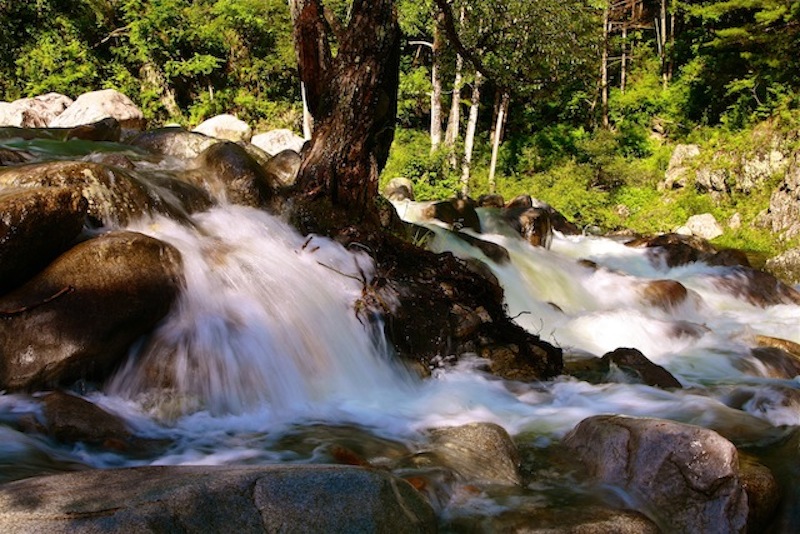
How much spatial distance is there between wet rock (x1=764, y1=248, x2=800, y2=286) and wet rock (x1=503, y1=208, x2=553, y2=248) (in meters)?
5.64

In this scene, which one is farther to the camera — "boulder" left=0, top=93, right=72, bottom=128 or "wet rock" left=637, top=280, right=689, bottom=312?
"boulder" left=0, top=93, right=72, bottom=128

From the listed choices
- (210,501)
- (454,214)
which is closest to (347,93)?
(210,501)

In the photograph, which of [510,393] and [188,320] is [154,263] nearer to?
[188,320]

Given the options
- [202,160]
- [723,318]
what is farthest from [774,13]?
[202,160]

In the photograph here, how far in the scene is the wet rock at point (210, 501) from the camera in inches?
82.9

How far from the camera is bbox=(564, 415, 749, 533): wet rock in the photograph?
11.3 ft

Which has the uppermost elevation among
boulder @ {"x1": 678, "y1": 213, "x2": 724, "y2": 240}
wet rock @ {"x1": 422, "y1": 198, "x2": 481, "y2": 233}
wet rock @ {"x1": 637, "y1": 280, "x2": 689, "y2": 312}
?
wet rock @ {"x1": 422, "y1": 198, "x2": 481, "y2": 233}

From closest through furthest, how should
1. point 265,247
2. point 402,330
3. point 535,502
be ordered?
point 535,502, point 402,330, point 265,247

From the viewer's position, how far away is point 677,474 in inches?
140

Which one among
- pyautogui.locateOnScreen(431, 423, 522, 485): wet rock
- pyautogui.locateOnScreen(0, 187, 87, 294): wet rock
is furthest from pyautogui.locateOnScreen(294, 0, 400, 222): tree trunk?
pyautogui.locateOnScreen(431, 423, 522, 485): wet rock

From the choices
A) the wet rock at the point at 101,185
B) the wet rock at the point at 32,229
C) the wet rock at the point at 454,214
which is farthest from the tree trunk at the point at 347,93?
the wet rock at the point at 454,214

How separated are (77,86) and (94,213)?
26375mm

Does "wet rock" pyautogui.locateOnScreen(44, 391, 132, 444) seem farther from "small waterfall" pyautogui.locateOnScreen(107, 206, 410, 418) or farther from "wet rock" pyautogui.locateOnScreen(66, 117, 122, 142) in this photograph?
"wet rock" pyautogui.locateOnScreen(66, 117, 122, 142)

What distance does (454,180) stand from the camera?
2134 centimetres
